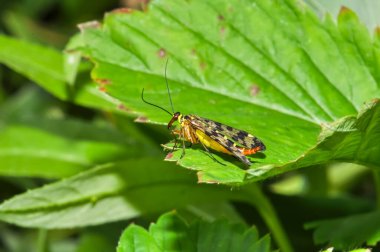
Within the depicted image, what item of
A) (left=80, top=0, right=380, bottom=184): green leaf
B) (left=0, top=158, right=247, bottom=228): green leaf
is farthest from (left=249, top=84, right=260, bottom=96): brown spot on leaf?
(left=0, top=158, right=247, bottom=228): green leaf

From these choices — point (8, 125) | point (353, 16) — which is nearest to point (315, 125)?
point (353, 16)

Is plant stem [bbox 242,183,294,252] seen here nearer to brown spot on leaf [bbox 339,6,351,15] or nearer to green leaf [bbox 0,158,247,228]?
green leaf [bbox 0,158,247,228]

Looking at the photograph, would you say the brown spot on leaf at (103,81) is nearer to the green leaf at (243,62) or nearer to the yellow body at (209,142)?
the green leaf at (243,62)

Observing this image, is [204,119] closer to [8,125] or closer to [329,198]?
[329,198]

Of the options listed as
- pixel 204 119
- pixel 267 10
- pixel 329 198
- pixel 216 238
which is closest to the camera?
pixel 216 238

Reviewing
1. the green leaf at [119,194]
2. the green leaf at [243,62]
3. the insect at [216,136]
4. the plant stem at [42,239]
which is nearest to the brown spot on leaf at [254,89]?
the green leaf at [243,62]
